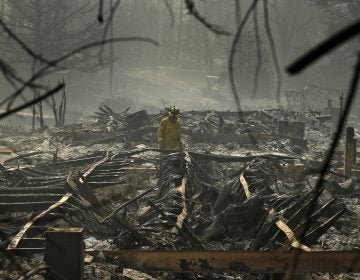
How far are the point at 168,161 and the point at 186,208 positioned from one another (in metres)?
2.38

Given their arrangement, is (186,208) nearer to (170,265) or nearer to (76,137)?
(170,265)

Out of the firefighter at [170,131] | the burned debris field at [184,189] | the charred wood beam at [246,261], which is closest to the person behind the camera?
the burned debris field at [184,189]

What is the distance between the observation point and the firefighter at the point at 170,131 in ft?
34.2

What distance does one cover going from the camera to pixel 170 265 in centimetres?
416

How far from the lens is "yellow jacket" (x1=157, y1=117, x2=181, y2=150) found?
10.5 meters

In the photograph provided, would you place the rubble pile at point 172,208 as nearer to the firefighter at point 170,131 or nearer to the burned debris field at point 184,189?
the burned debris field at point 184,189

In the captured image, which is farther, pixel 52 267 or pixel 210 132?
pixel 210 132

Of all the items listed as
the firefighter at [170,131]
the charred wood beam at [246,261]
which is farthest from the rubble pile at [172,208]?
the firefighter at [170,131]

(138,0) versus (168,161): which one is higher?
(138,0)

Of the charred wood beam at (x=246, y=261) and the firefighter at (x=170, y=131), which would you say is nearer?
the charred wood beam at (x=246, y=261)

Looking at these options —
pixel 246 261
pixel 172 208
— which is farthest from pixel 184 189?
pixel 246 261

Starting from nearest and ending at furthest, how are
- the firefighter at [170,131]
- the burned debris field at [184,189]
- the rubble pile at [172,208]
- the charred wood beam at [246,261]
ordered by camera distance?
the burned debris field at [184,189] < the charred wood beam at [246,261] < the rubble pile at [172,208] < the firefighter at [170,131]

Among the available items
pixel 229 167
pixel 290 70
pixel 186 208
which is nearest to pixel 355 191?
pixel 229 167

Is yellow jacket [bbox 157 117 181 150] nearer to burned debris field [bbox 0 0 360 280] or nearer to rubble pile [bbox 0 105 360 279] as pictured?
burned debris field [bbox 0 0 360 280]
